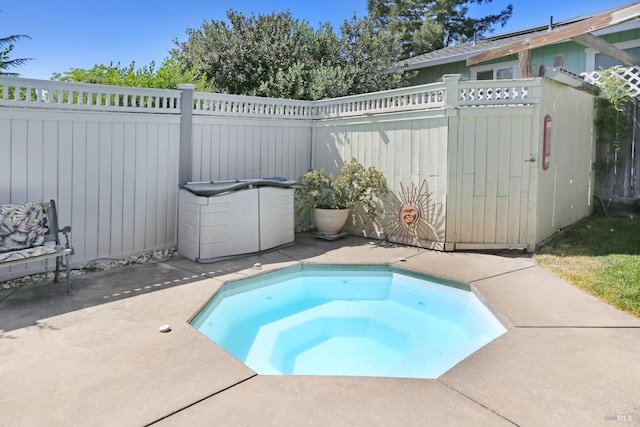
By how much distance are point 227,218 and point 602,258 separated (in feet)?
15.6

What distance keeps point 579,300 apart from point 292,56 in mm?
7850

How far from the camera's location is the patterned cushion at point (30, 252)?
12.5 feet

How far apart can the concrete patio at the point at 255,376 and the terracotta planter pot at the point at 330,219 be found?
290 centimetres

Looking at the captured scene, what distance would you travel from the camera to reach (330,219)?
22.1ft

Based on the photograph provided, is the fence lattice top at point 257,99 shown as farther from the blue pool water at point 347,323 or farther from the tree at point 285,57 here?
the blue pool water at point 347,323

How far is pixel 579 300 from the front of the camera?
4.02 meters

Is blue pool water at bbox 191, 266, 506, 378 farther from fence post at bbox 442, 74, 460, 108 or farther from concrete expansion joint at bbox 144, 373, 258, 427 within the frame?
fence post at bbox 442, 74, 460, 108

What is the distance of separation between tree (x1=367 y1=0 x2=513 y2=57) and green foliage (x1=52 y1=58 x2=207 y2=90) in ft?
51.7

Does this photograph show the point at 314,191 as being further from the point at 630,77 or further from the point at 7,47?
the point at 7,47

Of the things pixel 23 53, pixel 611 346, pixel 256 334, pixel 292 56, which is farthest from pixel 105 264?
pixel 23 53

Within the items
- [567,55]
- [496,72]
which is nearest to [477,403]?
[567,55]

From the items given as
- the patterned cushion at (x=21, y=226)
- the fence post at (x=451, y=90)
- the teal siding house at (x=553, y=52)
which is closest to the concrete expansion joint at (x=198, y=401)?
the patterned cushion at (x=21, y=226)

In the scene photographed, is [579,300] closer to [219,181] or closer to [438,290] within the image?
[438,290]

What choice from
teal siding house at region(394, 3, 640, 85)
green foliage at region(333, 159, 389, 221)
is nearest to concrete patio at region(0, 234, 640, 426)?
green foliage at region(333, 159, 389, 221)
